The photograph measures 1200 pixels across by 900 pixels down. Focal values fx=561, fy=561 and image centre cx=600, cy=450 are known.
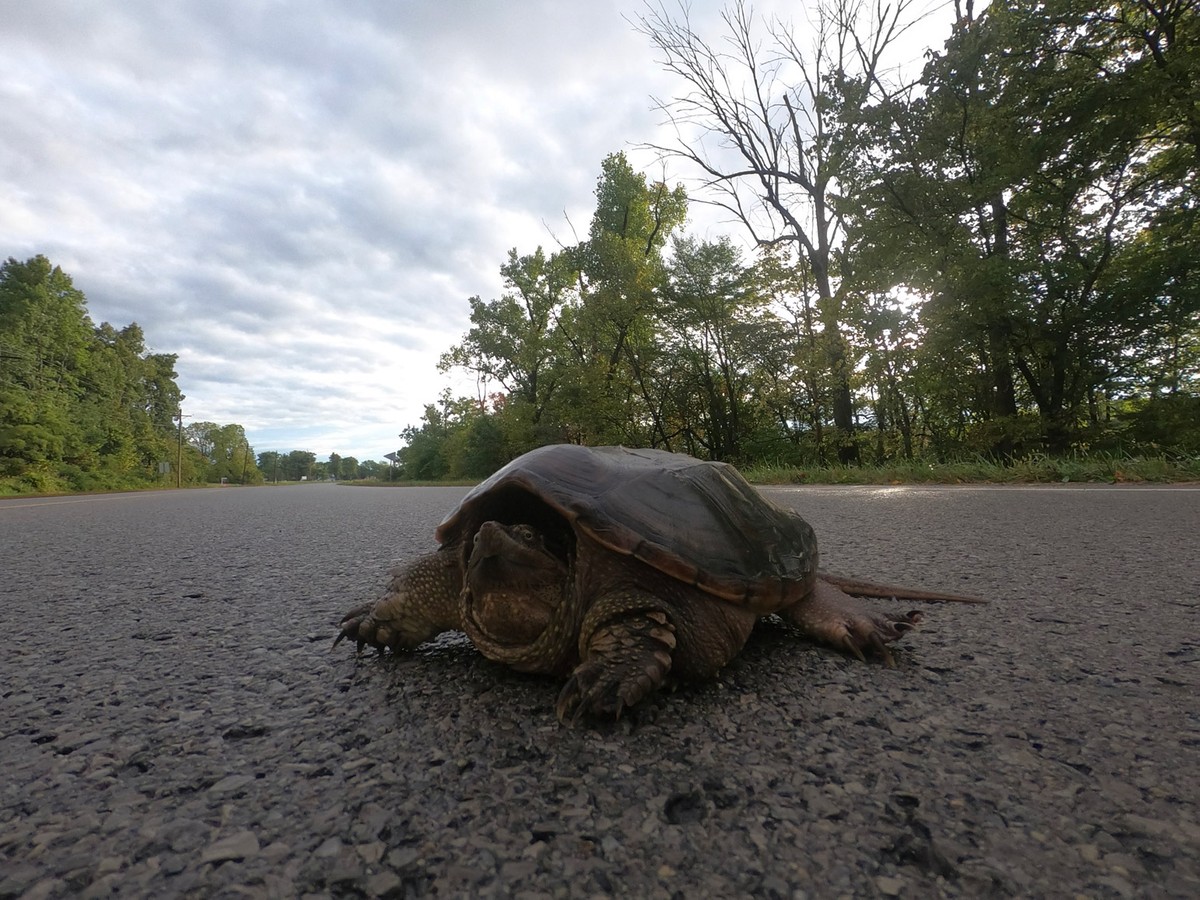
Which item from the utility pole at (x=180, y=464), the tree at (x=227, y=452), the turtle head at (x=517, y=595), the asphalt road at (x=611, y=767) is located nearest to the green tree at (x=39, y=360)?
the utility pole at (x=180, y=464)

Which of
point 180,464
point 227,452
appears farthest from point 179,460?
point 227,452

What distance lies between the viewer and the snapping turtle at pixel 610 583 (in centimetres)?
121

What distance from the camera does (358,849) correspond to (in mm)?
706

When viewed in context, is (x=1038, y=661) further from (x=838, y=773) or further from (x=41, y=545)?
(x=41, y=545)

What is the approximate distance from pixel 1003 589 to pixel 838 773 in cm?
154

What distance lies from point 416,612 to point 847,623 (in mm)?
1146

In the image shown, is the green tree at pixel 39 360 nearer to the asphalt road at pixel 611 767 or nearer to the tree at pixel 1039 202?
the asphalt road at pixel 611 767

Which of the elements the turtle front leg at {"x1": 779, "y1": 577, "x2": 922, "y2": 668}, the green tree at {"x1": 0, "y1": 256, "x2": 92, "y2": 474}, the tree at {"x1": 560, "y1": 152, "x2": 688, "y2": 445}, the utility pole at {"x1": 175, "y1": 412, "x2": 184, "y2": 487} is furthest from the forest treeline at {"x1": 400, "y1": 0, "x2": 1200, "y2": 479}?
the utility pole at {"x1": 175, "y1": 412, "x2": 184, "y2": 487}

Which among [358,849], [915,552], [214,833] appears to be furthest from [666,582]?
[915,552]

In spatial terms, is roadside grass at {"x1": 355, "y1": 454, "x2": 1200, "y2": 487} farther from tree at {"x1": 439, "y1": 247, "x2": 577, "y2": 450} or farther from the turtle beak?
tree at {"x1": 439, "y1": 247, "x2": 577, "y2": 450}

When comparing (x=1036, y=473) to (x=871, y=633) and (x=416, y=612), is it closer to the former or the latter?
(x=871, y=633)

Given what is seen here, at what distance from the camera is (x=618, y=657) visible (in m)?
1.15

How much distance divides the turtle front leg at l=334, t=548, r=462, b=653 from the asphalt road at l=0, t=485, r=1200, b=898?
2.6 inches

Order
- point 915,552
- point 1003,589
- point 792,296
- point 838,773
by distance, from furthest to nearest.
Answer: point 792,296, point 915,552, point 1003,589, point 838,773
